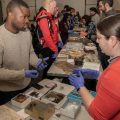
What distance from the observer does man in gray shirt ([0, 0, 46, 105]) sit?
6.11ft

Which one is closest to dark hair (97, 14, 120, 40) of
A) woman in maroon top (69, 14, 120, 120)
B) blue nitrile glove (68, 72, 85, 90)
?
woman in maroon top (69, 14, 120, 120)

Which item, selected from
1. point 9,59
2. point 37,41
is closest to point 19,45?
point 9,59

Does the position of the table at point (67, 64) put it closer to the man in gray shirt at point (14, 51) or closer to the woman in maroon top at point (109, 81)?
the man in gray shirt at point (14, 51)

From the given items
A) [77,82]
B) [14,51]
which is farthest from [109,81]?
[14,51]

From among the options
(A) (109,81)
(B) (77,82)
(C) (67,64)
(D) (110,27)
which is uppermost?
(D) (110,27)

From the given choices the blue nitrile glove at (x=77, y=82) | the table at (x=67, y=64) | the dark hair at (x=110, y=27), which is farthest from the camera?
the table at (x=67, y=64)

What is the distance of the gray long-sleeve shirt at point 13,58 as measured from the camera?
1.86 meters

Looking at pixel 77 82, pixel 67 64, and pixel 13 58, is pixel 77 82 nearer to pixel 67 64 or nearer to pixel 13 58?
pixel 13 58

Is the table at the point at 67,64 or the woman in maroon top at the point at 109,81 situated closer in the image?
the woman in maroon top at the point at 109,81

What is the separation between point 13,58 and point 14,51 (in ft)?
0.23

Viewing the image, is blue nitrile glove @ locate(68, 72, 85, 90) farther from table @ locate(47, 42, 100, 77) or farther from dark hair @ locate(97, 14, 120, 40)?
table @ locate(47, 42, 100, 77)

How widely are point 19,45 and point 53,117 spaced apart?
2.68 ft

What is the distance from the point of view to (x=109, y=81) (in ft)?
3.50

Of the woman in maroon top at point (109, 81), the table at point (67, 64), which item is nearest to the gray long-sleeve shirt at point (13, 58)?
the table at point (67, 64)
